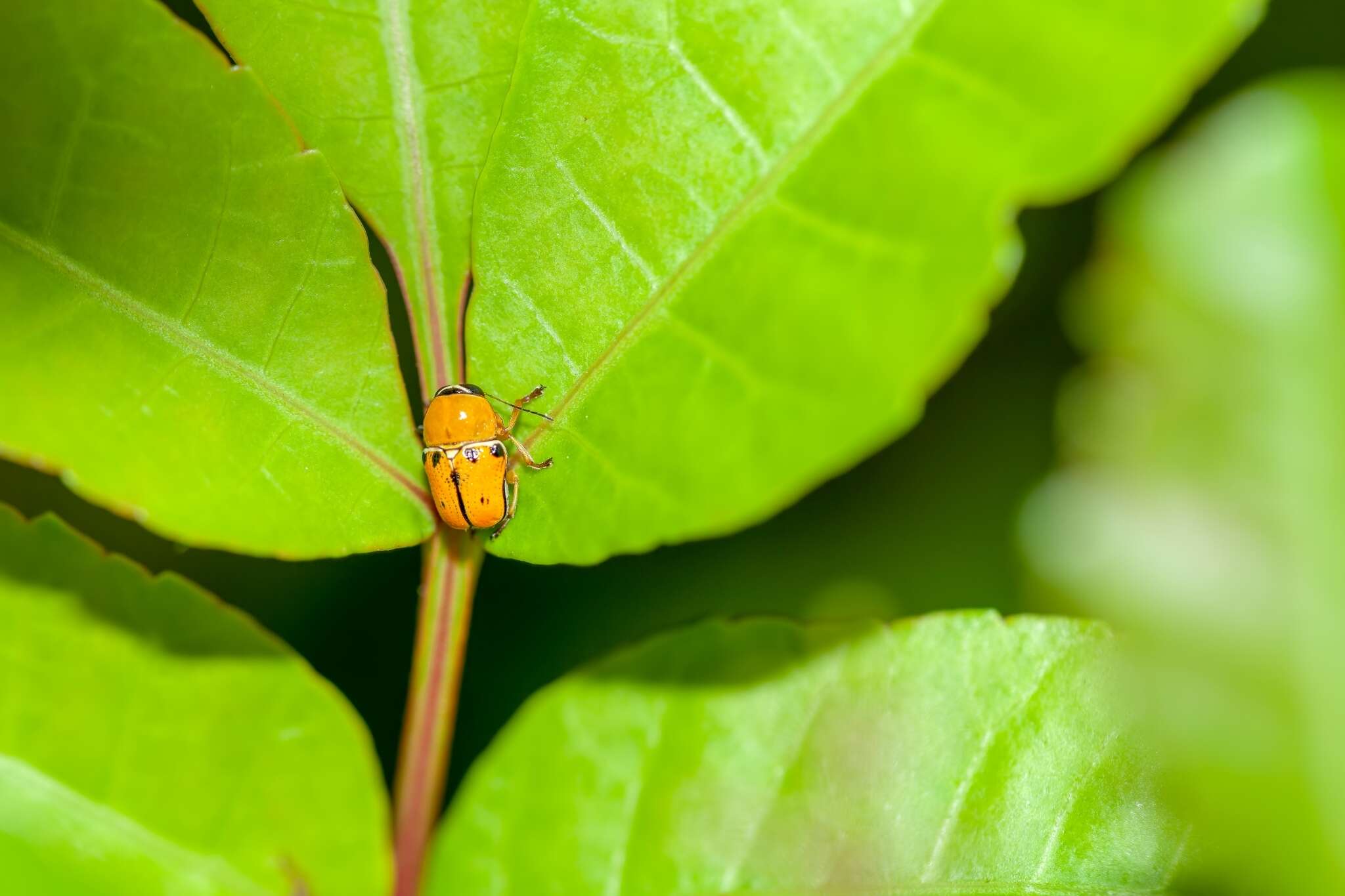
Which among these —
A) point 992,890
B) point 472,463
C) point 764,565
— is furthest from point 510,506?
point 764,565

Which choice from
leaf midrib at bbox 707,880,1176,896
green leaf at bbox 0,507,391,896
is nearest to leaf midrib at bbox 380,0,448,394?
green leaf at bbox 0,507,391,896

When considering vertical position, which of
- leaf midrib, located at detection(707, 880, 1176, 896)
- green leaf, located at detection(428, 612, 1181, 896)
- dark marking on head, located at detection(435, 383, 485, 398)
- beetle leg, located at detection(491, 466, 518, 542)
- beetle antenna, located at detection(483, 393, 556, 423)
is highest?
dark marking on head, located at detection(435, 383, 485, 398)

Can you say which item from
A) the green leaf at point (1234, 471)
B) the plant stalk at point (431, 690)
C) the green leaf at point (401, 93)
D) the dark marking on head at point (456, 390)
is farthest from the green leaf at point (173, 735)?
the green leaf at point (1234, 471)

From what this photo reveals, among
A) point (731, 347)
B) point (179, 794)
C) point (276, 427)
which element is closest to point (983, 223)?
point (731, 347)

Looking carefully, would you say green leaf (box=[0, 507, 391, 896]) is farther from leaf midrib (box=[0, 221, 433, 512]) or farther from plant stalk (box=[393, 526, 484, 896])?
leaf midrib (box=[0, 221, 433, 512])

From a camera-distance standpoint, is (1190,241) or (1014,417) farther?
(1014,417)

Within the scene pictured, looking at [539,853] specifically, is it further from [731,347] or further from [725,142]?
[725,142]

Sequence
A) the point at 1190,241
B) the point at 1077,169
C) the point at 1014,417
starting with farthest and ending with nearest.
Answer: the point at 1014,417, the point at 1190,241, the point at 1077,169
